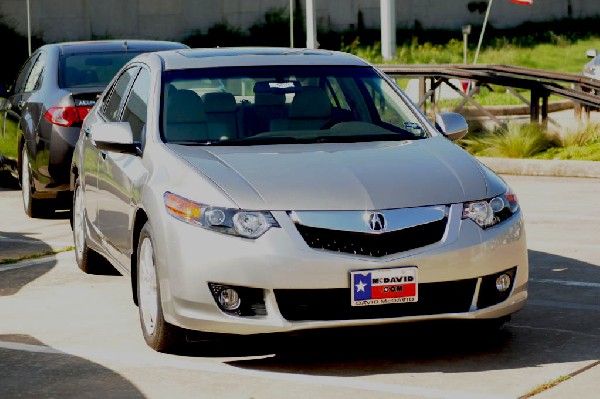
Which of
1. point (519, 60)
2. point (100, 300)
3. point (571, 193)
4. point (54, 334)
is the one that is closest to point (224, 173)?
point (54, 334)

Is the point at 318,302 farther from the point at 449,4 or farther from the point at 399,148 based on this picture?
the point at 449,4

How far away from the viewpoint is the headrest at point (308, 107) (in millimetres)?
8570

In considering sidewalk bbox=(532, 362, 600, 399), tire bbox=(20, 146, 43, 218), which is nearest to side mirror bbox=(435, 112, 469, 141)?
sidewalk bbox=(532, 362, 600, 399)

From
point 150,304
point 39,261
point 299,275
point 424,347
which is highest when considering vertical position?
point 299,275

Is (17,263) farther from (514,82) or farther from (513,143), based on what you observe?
(514,82)

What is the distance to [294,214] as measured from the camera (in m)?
7.13

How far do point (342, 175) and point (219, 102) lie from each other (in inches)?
51.4

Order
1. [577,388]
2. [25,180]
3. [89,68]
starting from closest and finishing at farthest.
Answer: [577,388] < [89,68] < [25,180]

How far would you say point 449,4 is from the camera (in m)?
48.7

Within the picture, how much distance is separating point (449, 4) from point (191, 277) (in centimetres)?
4236

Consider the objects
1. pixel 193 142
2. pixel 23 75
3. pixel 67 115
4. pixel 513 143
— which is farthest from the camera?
pixel 513 143

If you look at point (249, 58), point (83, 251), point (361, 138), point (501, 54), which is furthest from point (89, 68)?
point (501, 54)

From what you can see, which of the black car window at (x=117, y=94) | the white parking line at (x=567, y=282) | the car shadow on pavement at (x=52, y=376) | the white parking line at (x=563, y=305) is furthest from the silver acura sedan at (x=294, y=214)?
the white parking line at (x=567, y=282)

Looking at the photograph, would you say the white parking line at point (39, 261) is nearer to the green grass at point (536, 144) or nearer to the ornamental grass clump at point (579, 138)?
the green grass at point (536, 144)
